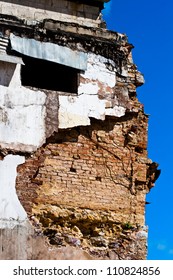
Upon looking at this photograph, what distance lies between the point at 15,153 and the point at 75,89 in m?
Result: 1.45

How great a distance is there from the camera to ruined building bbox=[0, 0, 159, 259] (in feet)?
39.9

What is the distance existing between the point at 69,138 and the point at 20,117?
83 centimetres

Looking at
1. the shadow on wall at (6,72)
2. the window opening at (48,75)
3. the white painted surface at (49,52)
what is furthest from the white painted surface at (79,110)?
the shadow on wall at (6,72)

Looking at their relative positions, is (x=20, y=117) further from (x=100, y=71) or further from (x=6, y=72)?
(x=100, y=71)

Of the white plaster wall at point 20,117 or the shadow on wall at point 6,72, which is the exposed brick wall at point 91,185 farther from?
the shadow on wall at point 6,72

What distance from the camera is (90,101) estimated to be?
42.0ft

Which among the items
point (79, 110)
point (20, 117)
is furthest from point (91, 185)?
point (20, 117)

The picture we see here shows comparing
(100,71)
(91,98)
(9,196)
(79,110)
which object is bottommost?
(9,196)

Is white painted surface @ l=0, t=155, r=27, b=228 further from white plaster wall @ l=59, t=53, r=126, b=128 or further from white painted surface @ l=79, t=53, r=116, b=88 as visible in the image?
white painted surface @ l=79, t=53, r=116, b=88

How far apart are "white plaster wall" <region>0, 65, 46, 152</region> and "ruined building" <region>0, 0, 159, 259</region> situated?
14 mm

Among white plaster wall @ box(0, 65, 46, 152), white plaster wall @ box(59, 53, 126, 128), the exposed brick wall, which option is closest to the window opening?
white plaster wall @ box(59, 53, 126, 128)

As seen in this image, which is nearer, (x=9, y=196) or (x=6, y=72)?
(x=9, y=196)

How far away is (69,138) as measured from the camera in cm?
1265
